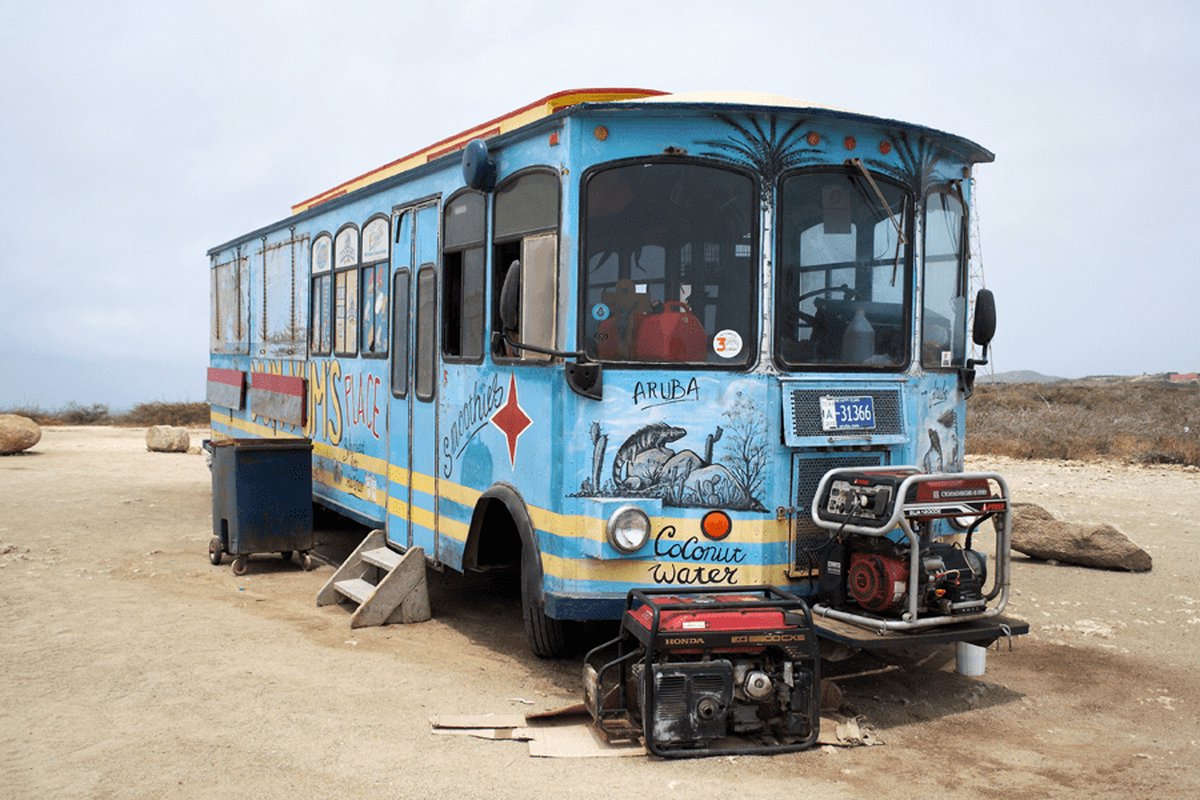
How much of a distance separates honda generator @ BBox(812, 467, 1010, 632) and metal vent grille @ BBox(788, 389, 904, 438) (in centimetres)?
27

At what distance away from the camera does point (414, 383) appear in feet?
26.9

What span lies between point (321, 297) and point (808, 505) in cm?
590

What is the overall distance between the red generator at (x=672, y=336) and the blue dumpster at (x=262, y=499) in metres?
4.77

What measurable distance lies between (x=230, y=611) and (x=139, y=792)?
11.4ft

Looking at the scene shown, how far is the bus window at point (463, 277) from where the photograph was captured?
714cm

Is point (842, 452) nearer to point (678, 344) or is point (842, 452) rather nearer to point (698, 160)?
point (678, 344)

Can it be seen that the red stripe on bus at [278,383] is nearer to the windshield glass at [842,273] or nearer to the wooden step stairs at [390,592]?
the wooden step stairs at [390,592]

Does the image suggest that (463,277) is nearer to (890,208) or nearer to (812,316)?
(812,316)

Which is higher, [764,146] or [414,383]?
[764,146]

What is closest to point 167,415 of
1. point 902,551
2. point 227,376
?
point 227,376

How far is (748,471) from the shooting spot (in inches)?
235

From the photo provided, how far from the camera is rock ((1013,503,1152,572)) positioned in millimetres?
9766

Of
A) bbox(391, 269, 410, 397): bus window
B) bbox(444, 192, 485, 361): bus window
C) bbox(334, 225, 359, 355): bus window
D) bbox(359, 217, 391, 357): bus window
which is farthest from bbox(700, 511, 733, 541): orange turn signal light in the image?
bbox(334, 225, 359, 355): bus window

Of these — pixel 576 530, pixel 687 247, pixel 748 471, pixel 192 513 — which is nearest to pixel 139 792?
pixel 576 530
